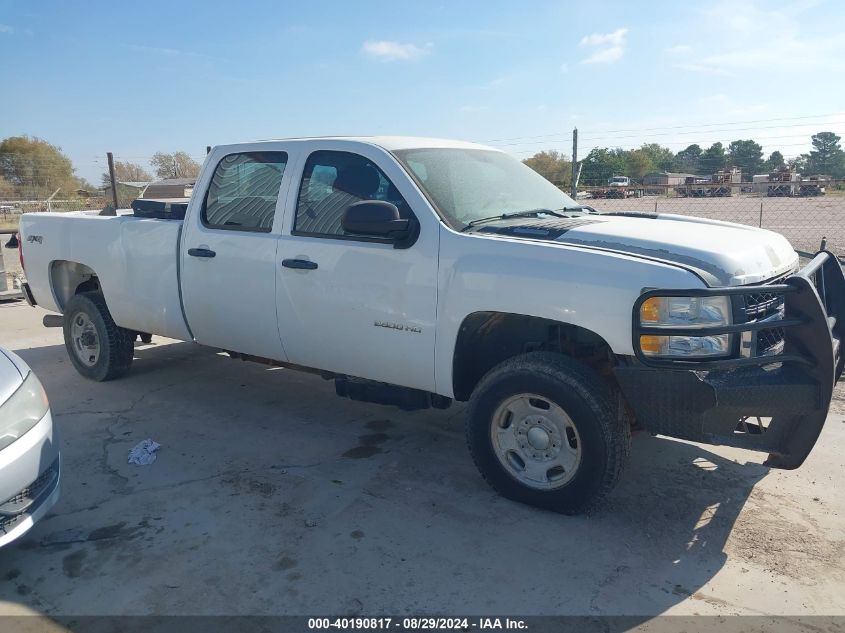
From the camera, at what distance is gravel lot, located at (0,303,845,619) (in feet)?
9.66

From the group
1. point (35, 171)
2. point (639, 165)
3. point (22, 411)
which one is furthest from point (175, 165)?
point (22, 411)

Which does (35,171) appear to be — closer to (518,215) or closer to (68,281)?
(68,281)

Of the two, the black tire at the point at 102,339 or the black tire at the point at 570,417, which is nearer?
the black tire at the point at 570,417

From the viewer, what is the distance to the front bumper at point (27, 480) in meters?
2.95

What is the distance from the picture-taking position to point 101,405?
5480 mm

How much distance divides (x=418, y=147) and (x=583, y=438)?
6.98 ft

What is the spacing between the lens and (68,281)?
6324 millimetres

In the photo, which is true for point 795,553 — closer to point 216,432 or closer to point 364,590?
point 364,590

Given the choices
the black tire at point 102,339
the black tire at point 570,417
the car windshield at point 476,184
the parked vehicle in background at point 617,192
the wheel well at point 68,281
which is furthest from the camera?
the parked vehicle in background at point 617,192

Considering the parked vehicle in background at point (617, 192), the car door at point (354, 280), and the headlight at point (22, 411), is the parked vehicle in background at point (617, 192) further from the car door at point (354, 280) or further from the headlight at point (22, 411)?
the headlight at point (22, 411)

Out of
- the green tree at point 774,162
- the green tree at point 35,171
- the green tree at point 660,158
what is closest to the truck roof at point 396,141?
the green tree at point 774,162

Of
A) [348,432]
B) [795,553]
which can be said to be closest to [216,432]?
[348,432]

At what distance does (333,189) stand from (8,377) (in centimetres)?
210

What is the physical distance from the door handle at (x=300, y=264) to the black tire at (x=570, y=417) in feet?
4.33
